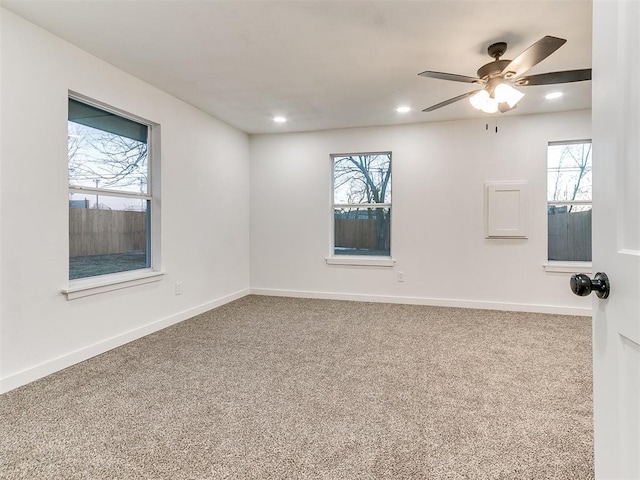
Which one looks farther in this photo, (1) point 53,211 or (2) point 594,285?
(1) point 53,211

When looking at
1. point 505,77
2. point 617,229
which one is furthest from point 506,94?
point 617,229

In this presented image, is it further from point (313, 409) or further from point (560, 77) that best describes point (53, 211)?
point (560, 77)

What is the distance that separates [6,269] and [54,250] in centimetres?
33

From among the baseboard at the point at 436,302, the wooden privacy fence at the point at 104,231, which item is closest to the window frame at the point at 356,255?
the baseboard at the point at 436,302

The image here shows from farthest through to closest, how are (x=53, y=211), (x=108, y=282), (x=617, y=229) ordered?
(x=108, y=282) → (x=53, y=211) → (x=617, y=229)

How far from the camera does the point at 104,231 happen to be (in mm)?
3102

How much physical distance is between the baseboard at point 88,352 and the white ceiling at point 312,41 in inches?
93.2

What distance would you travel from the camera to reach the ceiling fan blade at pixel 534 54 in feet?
6.32

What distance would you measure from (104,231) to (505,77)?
3.54 m

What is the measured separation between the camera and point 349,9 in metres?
2.21

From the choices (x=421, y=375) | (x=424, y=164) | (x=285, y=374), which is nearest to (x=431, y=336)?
(x=421, y=375)

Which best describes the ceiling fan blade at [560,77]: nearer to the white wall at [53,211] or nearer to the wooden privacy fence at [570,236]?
the wooden privacy fence at [570,236]

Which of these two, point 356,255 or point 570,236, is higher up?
point 570,236

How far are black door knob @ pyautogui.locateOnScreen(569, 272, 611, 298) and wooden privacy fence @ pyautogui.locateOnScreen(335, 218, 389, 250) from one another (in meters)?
3.99
